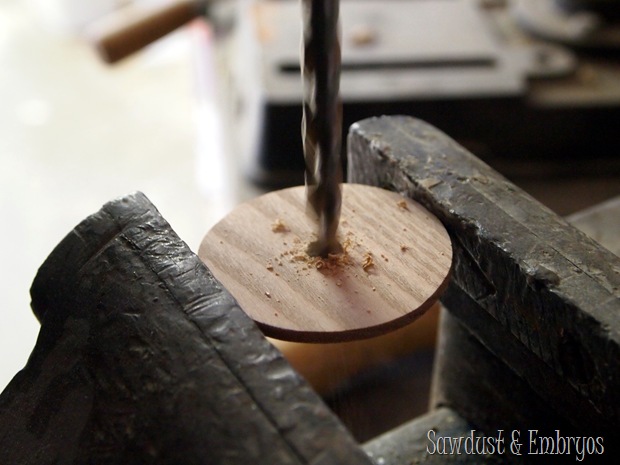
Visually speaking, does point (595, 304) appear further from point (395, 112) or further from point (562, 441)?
point (395, 112)

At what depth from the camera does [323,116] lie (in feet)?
2.22

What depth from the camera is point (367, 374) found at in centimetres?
151

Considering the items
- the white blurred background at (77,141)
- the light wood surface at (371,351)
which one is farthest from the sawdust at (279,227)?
the white blurred background at (77,141)

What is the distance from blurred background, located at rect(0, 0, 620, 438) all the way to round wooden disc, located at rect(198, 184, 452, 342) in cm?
73

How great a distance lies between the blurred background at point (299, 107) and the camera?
156cm

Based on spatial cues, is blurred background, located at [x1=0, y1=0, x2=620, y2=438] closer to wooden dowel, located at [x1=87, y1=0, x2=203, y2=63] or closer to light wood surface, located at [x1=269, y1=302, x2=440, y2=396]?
wooden dowel, located at [x1=87, y1=0, x2=203, y2=63]

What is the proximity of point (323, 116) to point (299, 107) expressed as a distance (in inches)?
32.5

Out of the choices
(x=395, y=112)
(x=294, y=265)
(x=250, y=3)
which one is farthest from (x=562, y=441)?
(x=250, y=3)

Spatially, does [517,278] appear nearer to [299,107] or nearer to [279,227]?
[279,227]

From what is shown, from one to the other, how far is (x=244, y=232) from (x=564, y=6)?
4.34 feet

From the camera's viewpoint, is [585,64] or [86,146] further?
[86,146]

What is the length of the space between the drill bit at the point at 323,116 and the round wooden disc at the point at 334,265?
2 centimetres

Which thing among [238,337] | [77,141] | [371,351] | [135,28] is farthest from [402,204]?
[77,141]

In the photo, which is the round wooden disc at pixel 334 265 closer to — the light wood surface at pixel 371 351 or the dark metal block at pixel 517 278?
the dark metal block at pixel 517 278
